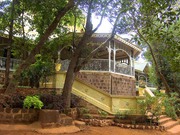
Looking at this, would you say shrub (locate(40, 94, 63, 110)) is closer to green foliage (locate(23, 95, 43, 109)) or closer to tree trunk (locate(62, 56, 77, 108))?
tree trunk (locate(62, 56, 77, 108))

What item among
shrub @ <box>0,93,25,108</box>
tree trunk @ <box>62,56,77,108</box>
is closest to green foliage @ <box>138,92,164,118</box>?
tree trunk @ <box>62,56,77,108</box>

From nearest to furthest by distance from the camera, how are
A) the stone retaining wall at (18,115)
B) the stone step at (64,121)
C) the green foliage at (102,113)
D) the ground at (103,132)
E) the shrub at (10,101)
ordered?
1. the ground at (103,132)
2. the stone retaining wall at (18,115)
3. the shrub at (10,101)
4. the stone step at (64,121)
5. the green foliage at (102,113)

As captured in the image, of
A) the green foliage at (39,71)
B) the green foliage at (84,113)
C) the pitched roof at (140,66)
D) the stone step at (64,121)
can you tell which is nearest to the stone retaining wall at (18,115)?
the stone step at (64,121)

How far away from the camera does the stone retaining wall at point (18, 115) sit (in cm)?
738

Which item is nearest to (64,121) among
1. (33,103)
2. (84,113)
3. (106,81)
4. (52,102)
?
(52,102)

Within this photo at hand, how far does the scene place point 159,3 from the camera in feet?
16.2

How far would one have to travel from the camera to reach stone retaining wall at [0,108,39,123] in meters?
7.38

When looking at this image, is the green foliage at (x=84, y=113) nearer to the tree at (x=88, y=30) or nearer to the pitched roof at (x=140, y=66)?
the tree at (x=88, y=30)

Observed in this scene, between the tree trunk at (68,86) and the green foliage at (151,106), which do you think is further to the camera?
the green foliage at (151,106)

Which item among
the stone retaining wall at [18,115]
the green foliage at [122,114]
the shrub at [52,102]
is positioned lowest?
the green foliage at [122,114]

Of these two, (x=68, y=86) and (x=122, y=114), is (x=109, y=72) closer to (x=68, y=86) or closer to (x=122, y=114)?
(x=122, y=114)

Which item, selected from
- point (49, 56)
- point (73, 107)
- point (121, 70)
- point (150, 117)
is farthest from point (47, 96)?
point (121, 70)

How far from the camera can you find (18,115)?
24.8 feet

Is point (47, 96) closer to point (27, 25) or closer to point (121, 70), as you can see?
point (27, 25)
